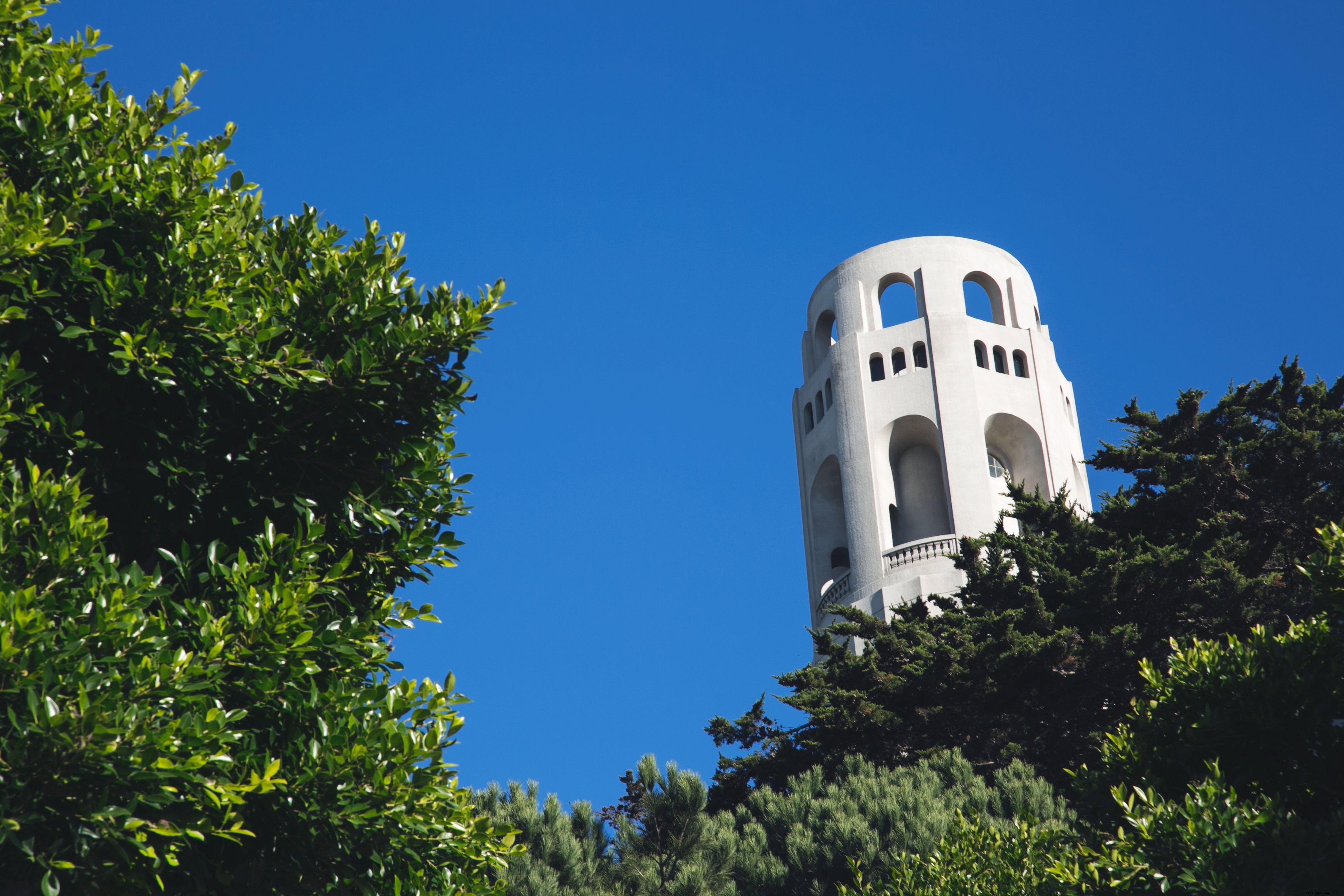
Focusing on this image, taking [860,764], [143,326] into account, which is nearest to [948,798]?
[860,764]

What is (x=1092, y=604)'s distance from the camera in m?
20.6

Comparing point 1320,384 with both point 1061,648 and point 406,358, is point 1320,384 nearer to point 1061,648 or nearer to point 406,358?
point 1061,648

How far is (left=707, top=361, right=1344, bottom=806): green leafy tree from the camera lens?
783 inches

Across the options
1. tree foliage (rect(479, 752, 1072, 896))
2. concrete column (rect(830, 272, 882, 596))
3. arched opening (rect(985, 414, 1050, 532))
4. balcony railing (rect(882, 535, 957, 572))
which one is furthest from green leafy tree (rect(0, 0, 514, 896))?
arched opening (rect(985, 414, 1050, 532))

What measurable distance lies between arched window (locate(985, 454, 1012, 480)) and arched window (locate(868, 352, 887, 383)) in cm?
375

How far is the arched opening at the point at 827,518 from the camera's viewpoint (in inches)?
1433

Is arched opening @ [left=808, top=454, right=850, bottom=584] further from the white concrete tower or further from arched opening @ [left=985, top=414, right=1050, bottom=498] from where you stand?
arched opening @ [left=985, top=414, right=1050, bottom=498]

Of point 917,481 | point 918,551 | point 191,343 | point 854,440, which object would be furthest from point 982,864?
point 917,481

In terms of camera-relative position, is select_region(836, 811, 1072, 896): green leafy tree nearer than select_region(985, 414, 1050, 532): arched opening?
Yes

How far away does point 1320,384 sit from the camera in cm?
2248

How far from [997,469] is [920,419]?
2606 millimetres

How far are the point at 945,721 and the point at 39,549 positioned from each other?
17.0 m

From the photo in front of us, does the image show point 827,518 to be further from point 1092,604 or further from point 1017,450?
point 1092,604

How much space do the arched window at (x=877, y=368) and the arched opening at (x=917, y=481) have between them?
5.36ft
